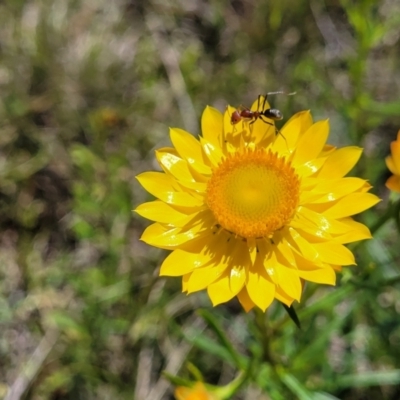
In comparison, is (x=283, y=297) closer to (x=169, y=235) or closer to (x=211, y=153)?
(x=169, y=235)

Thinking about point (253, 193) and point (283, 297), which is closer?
point (283, 297)

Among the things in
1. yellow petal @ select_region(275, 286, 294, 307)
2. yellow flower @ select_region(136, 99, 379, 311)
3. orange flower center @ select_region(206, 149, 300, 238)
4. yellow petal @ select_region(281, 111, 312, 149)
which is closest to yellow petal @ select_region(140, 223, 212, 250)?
yellow flower @ select_region(136, 99, 379, 311)

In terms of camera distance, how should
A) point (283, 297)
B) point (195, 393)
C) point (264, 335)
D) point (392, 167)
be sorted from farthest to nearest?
point (264, 335), point (195, 393), point (392, 167), point (283, 297)

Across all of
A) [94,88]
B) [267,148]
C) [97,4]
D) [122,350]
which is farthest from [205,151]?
[97,4]

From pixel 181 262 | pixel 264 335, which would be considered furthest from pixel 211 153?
pixel 264 335

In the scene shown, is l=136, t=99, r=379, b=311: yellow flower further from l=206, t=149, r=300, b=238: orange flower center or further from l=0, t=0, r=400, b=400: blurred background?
l=0, t=0, r=400, b=400: blurred background

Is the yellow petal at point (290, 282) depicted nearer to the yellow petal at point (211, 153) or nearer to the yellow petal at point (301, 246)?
the yellow petal at point (301, 246)

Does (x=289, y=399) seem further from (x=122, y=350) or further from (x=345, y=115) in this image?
(x=345, y=115)
